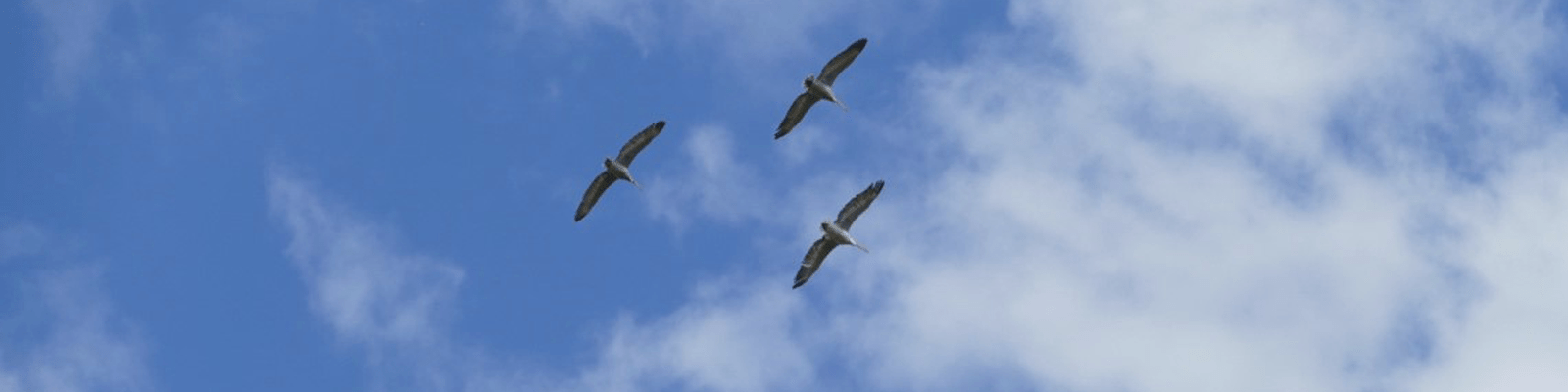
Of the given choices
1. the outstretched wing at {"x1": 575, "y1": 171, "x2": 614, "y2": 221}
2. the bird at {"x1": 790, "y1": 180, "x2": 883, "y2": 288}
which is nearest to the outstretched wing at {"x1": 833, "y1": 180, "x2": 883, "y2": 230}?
the bird at {"x1": 790, "y1": 180, "x2": 883, "y2": 288}

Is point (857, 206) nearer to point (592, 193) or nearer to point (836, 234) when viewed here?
point (836, 234)

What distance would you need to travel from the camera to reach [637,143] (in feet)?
395

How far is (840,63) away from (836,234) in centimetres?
660

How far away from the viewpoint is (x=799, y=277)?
11769 centimetres

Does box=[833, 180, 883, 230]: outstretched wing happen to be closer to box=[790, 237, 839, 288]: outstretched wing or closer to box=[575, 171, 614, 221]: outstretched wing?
box=[790, 237, 839, 288]: outstretched wing

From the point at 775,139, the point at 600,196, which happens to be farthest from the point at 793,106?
the point at 600,196

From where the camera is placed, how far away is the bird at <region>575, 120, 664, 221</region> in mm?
120000

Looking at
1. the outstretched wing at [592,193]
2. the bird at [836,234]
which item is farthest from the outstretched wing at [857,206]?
the outstretched wing at [592,193]

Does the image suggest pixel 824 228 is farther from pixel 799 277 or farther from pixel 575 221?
pixel 575 221

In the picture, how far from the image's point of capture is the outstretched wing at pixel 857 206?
115000 millimetres

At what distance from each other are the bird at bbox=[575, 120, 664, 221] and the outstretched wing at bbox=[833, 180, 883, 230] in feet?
27.3

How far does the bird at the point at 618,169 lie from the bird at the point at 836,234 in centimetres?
775

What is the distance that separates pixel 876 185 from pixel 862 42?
5.78m

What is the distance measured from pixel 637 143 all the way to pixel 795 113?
6.35 m
